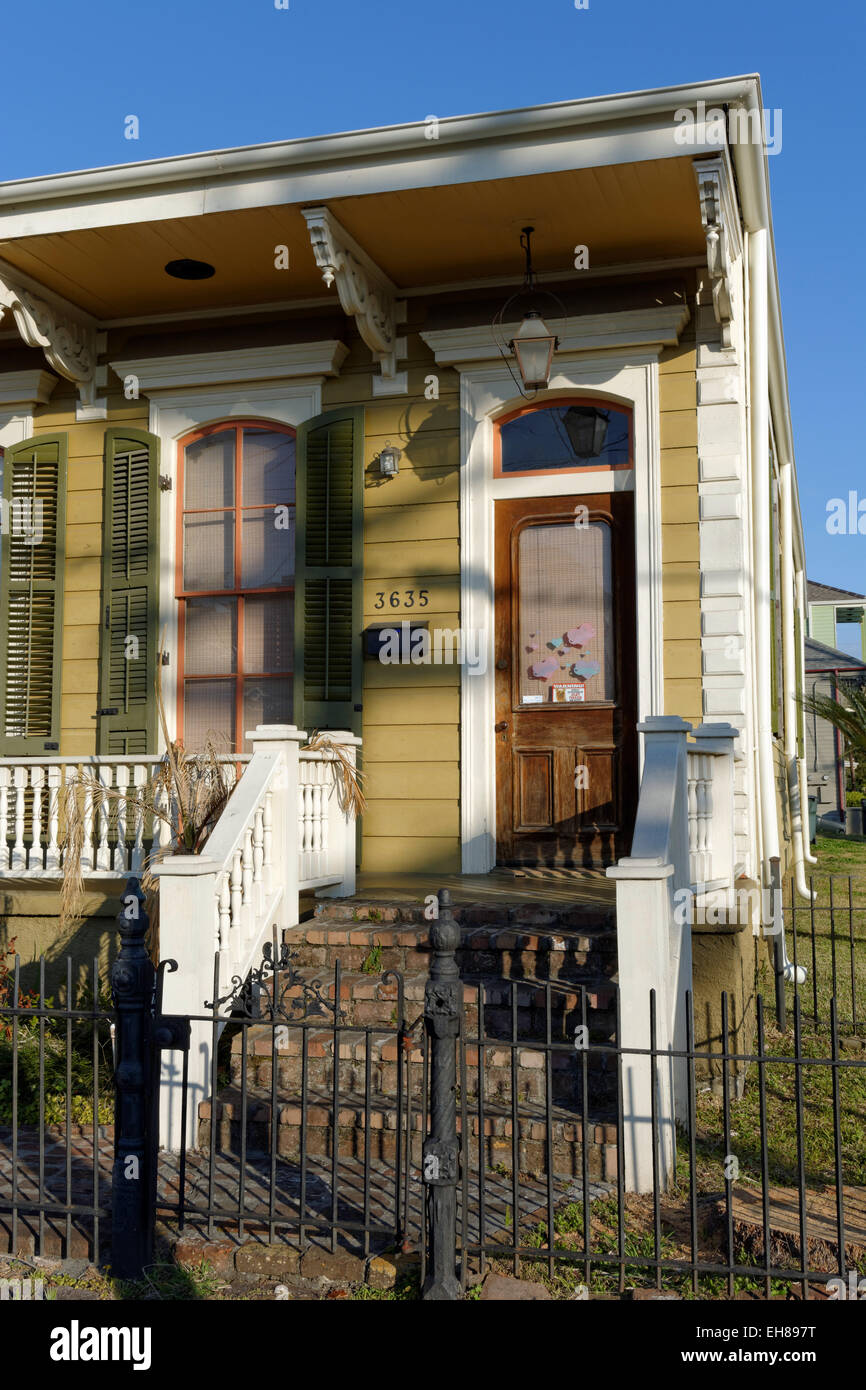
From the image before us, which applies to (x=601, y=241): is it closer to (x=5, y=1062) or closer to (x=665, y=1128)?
Answer: (x=665, y=1128)

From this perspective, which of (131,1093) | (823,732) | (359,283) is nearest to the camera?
(131,1093)

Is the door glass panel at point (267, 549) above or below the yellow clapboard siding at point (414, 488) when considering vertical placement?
below

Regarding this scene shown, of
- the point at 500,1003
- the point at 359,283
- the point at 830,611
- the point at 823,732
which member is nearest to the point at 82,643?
the point at 359,283

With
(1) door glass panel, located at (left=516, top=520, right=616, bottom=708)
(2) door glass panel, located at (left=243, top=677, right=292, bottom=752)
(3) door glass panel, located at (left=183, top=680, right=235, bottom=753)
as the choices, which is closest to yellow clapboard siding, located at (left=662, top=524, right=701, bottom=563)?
(1) door glass panel, located at (left=516, top=520, right=616, bottom=708)

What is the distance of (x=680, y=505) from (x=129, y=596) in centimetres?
395

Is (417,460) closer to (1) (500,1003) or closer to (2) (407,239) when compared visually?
(2) (407,239)

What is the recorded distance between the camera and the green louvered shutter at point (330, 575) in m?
8.13

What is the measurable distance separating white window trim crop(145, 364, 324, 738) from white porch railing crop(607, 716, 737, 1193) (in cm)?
398

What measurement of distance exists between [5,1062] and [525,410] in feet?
16.8

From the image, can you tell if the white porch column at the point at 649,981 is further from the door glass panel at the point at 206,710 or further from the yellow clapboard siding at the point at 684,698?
the door glass panel at the point at 206,710

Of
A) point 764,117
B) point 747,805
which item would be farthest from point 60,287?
point 747,805

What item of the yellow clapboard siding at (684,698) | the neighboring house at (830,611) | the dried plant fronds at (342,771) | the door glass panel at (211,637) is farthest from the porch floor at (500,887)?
the neighboring house at (830,611)

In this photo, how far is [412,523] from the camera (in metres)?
8.16

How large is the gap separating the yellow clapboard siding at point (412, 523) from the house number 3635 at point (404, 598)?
36 cm
